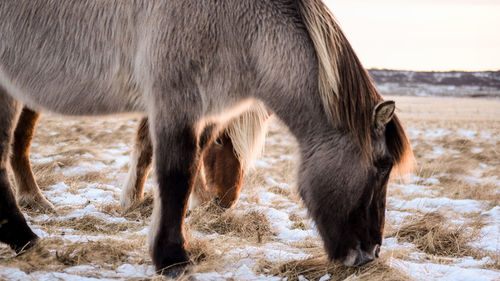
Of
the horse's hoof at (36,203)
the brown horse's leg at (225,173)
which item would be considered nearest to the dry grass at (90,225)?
the horse's hoof at (36,203)

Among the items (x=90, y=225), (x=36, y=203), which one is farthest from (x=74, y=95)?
(x=36, y=203)

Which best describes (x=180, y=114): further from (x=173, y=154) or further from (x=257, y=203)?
A: (x=257, y=203)

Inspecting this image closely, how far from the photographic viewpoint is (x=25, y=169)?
4.38 metres

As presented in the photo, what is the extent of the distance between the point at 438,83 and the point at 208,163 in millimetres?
54285

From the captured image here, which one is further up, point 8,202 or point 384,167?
point 384,167

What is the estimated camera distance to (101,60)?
9.10ft

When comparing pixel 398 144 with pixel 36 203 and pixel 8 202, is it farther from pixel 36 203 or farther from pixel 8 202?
pixel 36 203

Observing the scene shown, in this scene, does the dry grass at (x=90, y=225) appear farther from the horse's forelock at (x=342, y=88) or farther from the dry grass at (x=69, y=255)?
the horse's forelock at (x=342, y=88)

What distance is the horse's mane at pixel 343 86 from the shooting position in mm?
2617

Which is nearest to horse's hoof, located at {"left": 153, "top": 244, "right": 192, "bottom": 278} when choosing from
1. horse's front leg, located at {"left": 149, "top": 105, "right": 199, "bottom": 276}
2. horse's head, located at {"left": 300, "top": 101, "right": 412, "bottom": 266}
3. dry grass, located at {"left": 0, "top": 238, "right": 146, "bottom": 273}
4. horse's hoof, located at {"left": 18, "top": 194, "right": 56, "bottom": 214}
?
horse's front leg, located at {"left": 149, "top": 105, "right": 199, "bottom": 276}

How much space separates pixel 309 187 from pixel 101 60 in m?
1.46

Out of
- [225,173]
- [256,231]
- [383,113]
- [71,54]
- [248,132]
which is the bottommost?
[256,231]

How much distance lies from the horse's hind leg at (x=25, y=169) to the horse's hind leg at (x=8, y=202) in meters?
1.17

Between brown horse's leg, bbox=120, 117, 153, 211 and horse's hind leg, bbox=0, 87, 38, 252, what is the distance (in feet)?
4.44
